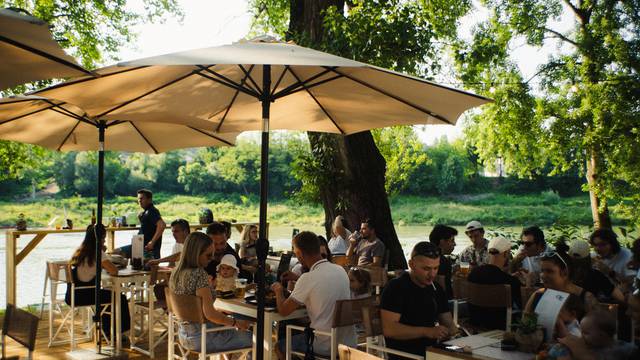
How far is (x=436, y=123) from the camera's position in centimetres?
461

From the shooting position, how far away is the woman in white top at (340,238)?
9.07 meters

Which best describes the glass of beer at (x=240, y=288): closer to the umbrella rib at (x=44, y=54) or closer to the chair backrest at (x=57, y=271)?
the chair backrest at (x=57, y=271)

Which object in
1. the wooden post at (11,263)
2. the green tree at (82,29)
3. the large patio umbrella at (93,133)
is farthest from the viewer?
the green tree at (82,29)

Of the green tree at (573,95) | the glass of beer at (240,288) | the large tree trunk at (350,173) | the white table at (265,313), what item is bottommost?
the white table at (265,313)

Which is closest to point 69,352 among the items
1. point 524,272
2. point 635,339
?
point 524,272

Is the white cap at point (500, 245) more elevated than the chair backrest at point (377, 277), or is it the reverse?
the white cap at point (500, 245)

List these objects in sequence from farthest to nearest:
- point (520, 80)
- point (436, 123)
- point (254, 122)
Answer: point (520, 80) < point (254, 122) < point (436, 123)

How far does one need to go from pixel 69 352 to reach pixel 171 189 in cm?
4134

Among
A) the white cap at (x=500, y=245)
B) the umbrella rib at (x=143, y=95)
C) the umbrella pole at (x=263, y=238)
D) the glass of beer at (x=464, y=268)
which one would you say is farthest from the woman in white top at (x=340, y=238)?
the umbrella pole at (x=263, y=238)

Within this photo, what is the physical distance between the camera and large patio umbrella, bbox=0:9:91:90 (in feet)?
9.85

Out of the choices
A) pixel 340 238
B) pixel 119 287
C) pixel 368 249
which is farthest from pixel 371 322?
pixel 340 238

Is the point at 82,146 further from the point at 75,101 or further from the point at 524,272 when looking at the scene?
the point at 524,272

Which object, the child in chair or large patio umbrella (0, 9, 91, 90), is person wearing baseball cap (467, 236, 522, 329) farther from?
large patio umbrella (0, 9, 91, 90)

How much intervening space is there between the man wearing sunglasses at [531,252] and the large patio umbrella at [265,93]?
2.23m
